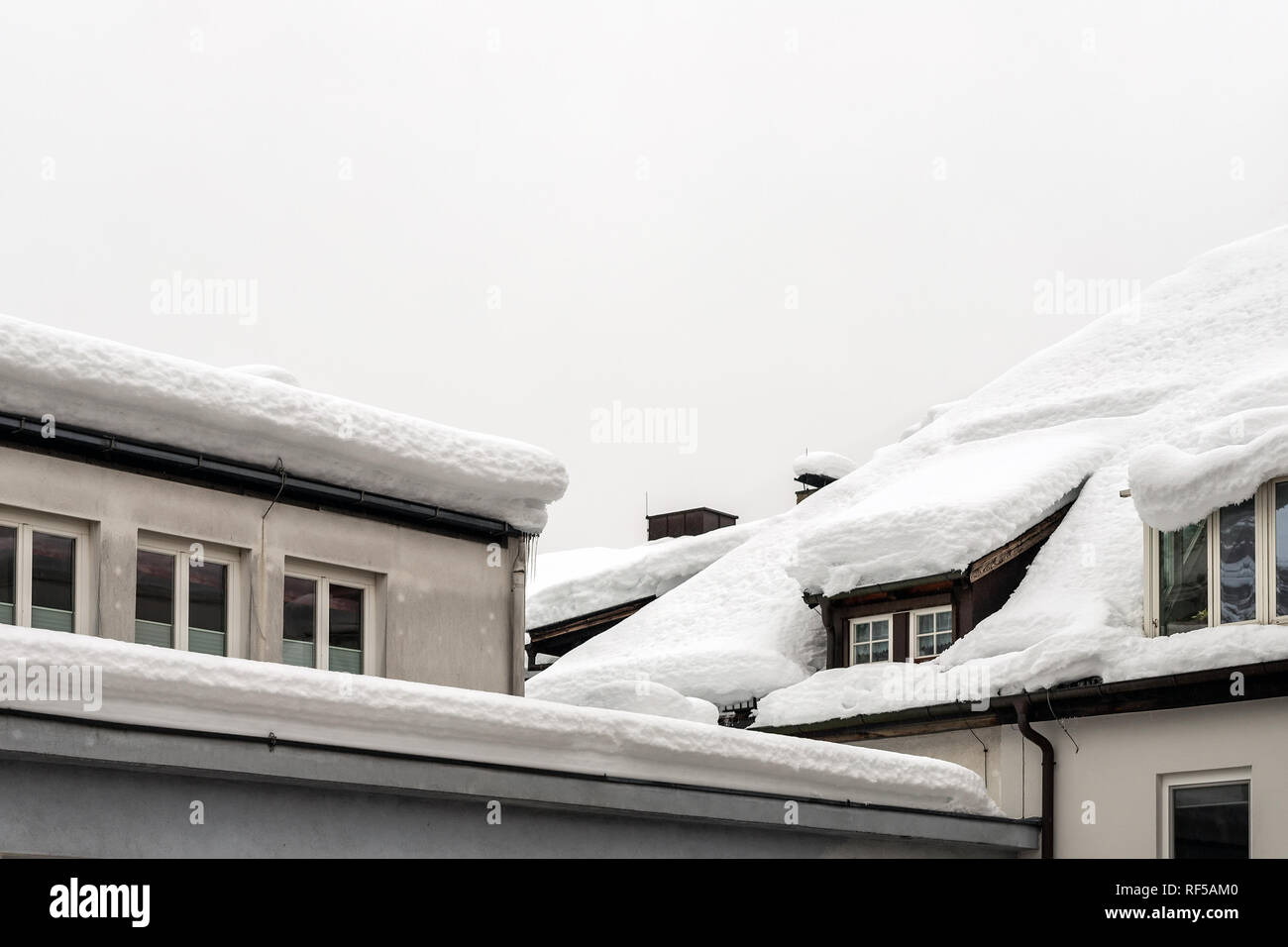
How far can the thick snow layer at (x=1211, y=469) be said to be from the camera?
558 inches

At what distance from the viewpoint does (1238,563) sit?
14.6 m

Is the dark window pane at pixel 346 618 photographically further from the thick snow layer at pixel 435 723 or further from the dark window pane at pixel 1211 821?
the dark window pane at pixel 1211 821

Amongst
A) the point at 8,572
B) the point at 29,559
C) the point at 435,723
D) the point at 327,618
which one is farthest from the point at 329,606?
the point at 435,723

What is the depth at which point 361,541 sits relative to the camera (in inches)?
499

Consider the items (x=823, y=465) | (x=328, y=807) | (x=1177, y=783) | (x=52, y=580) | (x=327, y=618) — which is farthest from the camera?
(x=823, y=465)

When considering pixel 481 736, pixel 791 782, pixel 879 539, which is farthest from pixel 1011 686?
pixel 481 736

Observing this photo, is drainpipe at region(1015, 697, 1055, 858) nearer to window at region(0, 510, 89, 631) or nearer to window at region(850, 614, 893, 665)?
window at region(850, 614, 893, 665)

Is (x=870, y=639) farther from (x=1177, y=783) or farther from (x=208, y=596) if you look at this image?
(x=208, y=596)

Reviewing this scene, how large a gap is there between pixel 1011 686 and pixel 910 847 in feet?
9.57

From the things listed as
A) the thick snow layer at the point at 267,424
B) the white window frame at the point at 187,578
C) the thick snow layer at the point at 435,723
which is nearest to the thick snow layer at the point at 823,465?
the thick snow layer at the point at 267,424

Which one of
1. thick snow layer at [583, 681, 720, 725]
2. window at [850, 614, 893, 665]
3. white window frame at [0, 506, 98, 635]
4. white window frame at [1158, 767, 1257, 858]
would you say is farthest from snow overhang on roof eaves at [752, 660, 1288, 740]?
white window frame at [0, 506, 98, 635]

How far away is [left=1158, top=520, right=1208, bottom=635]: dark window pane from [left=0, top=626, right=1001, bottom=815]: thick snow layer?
3564 mm

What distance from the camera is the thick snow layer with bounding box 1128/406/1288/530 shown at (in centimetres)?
1418

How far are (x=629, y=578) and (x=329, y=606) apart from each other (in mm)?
10402
